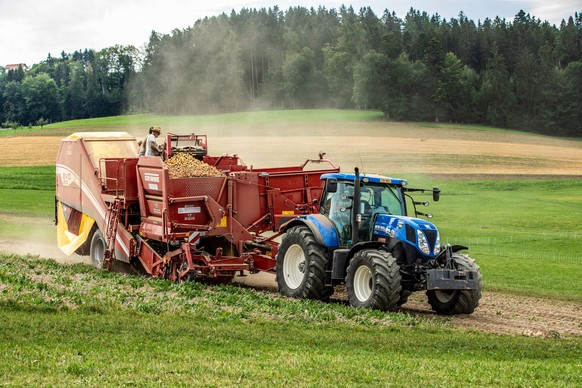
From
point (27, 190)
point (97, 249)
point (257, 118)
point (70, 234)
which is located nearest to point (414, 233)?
point (97, 249)

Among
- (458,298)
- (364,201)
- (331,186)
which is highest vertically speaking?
(331,186)

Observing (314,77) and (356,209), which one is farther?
(314,77)

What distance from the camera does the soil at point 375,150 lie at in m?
46.8

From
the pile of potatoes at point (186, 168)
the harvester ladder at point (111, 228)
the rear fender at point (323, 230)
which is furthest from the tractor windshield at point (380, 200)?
the harvester ladder at point (111, 228)

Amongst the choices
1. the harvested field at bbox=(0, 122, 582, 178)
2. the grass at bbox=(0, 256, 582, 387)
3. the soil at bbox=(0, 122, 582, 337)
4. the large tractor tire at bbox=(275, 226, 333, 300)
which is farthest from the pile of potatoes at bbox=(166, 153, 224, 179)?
the harvested field at bbox=(0, 122, 582, 178)

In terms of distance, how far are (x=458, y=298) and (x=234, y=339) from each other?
5036 millimetres

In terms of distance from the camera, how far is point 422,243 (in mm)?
14680

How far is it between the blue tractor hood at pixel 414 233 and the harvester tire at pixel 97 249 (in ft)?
28.2

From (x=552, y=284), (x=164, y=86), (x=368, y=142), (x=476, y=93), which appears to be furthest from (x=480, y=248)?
(x=476, y=93)

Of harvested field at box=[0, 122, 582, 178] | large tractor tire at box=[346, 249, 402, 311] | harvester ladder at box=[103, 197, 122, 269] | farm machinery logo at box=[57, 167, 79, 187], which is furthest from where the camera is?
harvested field at box=[0, 122, 582, 178]

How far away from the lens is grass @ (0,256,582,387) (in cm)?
923

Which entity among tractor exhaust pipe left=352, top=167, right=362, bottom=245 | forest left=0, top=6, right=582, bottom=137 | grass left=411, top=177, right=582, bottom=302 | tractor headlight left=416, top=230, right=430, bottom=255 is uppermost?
forest left=0, top=6, right=582, bottom=137

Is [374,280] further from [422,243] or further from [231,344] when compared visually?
[231,344]

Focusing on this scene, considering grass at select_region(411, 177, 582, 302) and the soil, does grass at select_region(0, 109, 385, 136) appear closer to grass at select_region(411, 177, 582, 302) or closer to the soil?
the soil
